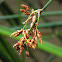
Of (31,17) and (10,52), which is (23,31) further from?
(10,52)

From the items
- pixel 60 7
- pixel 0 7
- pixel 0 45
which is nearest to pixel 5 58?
pixel 0 45

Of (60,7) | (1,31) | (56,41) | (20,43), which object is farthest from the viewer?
(56,41)

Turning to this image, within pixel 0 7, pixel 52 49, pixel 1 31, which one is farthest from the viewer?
pixel 0 7

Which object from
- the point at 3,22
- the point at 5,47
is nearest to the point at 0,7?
the point at 5,47

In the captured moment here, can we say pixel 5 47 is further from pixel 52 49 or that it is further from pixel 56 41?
pixel 56 41

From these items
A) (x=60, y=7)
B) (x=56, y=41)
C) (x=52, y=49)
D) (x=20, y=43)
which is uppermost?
(x=60, y=7)

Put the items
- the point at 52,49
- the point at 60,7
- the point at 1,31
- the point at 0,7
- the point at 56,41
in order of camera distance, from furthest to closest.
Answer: the point at 56,41 < the point at 60,7 < the point at 0,7 < the point at 1,31 < the point at 52,49

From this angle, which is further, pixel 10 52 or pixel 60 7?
pixel 60 7

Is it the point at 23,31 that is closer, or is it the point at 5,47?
the point at 23,31

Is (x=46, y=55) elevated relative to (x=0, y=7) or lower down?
elevated
